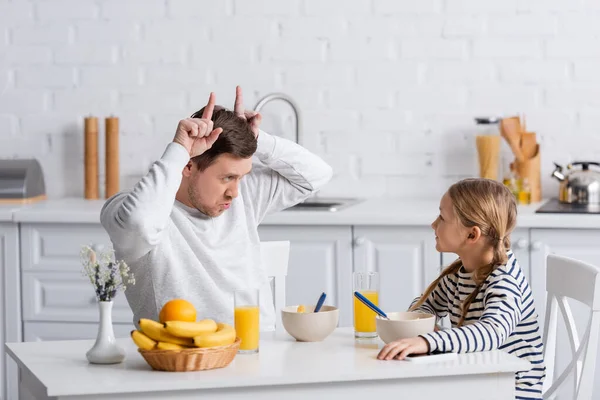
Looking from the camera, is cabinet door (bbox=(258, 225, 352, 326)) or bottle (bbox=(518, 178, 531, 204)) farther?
bottle (bbox=(518, 178, 531, 204))

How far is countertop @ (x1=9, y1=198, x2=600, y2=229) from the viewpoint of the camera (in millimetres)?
3350

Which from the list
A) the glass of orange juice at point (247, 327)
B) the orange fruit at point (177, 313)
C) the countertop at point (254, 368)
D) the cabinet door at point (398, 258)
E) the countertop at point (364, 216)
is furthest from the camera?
the cabinet door at point (398, 258)

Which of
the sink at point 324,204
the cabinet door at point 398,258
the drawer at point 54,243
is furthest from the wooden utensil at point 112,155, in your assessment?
the cabinet door at point 398,258

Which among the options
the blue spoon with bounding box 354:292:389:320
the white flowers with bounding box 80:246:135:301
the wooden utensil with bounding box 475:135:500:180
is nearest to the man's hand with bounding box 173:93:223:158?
the white flowers with bounding box 80:246:135:301

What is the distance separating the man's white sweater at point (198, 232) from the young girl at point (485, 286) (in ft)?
1.55

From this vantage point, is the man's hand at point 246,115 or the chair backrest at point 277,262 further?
the chair backrest at point 277,262

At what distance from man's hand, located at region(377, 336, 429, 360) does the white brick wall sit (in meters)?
2.20

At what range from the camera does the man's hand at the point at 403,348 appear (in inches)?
73.0

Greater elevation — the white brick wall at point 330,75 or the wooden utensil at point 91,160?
the white brick wall at point 330,75

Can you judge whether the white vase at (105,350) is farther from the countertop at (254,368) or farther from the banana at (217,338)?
the banana at (217,338)

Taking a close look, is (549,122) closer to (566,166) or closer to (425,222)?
(566,166)

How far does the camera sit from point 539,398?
212cm

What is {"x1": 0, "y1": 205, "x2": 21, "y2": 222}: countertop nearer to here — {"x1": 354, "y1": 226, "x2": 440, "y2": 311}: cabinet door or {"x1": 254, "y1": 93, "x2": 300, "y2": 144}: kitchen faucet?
{"x1": 254, "y1": 93, "x2": 300, "y2": 144}: kitchen faucet

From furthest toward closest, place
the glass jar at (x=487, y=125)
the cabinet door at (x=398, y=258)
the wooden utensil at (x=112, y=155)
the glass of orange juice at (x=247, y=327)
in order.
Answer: the wooden utensil at (x=112, y=155) < the glass jar at (x=487, y=125) < the cabinet door at (x=398, y=258) < the glass of orange juice at (x=247, y=327)
